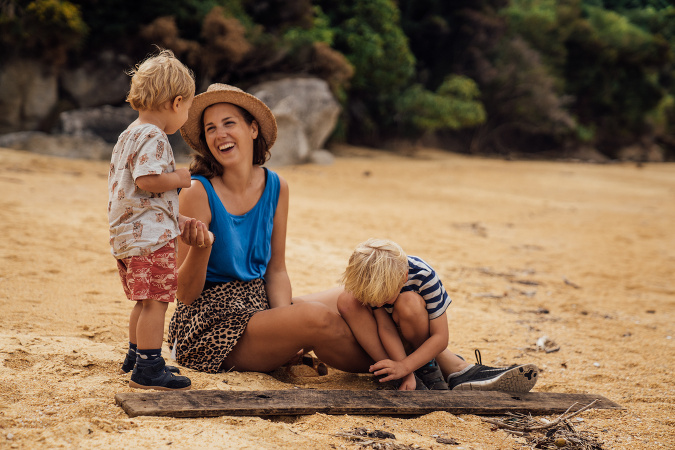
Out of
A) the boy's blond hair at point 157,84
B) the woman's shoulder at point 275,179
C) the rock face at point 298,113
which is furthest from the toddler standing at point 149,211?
the rock face at point 298,113

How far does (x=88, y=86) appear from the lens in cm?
1173

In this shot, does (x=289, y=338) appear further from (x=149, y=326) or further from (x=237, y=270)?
(x=149, y=326)

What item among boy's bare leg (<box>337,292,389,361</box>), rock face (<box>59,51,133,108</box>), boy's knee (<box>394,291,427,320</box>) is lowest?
boy's bare leg (<box>337,292,389,361</box>)

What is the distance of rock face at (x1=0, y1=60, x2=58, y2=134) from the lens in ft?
35.3

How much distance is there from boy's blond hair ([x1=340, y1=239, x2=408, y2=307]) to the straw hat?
0.81 meters

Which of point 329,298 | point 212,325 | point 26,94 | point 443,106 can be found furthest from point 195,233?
point 443,106

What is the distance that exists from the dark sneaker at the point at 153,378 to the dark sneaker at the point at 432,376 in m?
1.16

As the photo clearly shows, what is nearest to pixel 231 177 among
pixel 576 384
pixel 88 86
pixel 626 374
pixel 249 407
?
pixel 249 407

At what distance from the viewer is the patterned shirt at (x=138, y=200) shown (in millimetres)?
2217

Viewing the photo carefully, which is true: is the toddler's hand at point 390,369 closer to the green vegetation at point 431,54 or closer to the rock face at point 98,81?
the green vegetation at point 431,54

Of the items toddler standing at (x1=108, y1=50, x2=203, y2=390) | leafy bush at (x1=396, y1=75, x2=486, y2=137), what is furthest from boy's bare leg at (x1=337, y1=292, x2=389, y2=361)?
leafy bush at (x1=396, y1=75, x2=486, y2=137)

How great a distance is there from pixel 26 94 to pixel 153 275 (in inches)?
412

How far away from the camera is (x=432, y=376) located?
2.79 m

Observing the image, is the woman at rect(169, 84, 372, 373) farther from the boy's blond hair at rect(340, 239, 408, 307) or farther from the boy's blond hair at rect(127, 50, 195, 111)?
the boy's blond hair at rect(127, 50, 195, 111)
